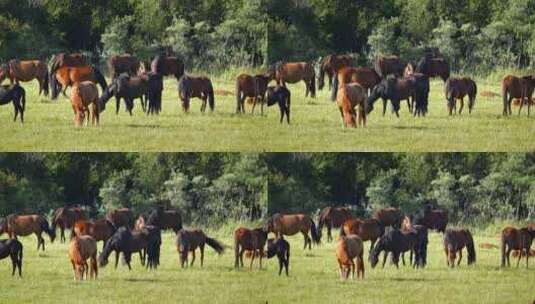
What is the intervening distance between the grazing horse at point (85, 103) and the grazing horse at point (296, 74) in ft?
5.93

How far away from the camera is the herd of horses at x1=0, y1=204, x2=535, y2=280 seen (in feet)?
44.9

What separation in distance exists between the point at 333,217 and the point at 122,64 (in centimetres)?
260

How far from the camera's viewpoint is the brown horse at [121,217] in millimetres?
13906

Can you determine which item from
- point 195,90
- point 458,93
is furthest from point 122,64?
point 458,93

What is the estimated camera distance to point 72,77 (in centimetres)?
1395

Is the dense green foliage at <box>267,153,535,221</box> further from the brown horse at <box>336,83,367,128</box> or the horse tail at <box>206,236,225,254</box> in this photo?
the horse tail at <box>206,236,225,254</box>

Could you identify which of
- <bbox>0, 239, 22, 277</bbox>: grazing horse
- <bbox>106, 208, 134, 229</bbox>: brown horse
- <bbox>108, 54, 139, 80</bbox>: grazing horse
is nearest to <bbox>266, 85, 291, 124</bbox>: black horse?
<bbox>108, 54, 139, 80</bbox>: grazing horse

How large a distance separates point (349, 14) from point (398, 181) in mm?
1759

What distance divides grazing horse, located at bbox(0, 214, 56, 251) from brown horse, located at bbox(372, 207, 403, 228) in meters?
3.23

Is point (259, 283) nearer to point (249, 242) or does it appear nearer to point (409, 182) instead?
point (249, 242)

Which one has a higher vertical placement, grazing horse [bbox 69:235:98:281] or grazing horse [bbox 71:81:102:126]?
grazing horse [bbox 71:81:102:126]

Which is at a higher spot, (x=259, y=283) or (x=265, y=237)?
(x=265, y=237)

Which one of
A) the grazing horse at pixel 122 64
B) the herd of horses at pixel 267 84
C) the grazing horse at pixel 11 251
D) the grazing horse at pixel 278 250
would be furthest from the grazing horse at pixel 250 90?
the grazing horse at pixel 11 251

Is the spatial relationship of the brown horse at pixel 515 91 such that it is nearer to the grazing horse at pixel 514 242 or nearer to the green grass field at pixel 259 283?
the grazing horse at pixel 514 242
